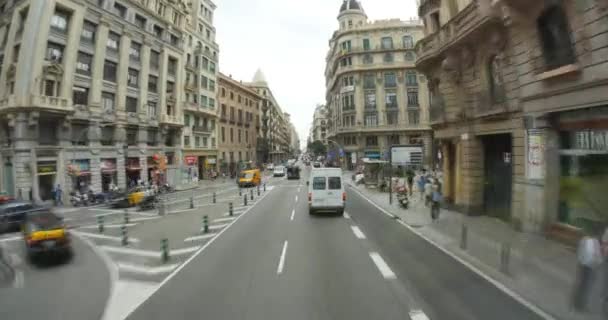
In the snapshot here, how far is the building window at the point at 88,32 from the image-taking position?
30.8 metres

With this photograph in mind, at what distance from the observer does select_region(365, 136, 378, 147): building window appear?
6103cm

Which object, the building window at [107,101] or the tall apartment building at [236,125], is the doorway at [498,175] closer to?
the building window at [107,101]

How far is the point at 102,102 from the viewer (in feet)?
107

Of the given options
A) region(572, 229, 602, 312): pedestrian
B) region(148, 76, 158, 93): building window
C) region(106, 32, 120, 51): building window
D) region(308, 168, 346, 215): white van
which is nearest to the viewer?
region(572, 229, 602, 312): pedestrian

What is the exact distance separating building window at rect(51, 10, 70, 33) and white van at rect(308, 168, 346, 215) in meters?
26.5

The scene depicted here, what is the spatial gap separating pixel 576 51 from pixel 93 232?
2087cm

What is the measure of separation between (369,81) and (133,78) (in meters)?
39.5

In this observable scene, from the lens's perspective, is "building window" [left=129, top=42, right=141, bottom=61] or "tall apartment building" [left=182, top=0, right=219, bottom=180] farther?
"tall apartment building" [left=182, top=0, right=219, bottom=180]

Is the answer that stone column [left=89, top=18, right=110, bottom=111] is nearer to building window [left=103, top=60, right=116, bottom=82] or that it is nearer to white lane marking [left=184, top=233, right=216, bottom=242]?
building window [left=103, top=60, right=116, bottom=82]

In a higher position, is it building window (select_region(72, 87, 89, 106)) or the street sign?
building window (select_region(72, 87, 89, 106))

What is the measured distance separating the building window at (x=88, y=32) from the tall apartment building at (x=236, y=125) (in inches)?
1124

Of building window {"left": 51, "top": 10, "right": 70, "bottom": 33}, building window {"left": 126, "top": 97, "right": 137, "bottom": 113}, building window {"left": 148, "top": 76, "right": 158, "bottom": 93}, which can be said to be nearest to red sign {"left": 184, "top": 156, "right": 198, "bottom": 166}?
building window {"left": 148, "top": 76, "right": 158, "bottom": 93}

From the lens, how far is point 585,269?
622cm

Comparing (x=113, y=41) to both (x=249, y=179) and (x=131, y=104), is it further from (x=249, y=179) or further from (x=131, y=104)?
(x=249, y=179)
